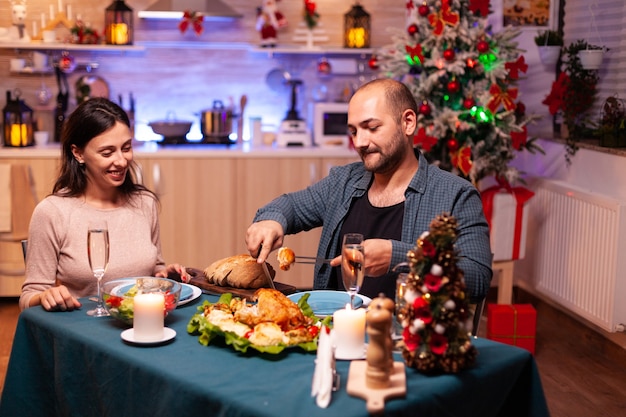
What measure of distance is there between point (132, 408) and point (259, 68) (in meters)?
4.09

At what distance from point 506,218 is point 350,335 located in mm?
2965

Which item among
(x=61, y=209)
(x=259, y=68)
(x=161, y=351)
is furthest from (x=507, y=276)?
(x=161, y=351)

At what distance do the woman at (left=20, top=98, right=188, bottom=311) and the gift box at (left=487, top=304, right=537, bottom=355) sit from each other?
201 cm

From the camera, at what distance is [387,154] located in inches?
106

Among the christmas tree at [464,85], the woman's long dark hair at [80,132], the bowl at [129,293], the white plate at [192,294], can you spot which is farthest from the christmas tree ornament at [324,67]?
the bowl at [129,293]

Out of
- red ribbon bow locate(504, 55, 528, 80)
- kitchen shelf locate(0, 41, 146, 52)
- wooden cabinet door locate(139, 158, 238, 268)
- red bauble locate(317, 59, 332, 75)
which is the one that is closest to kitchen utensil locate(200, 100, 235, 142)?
wooden cabinet door locate(139, 158, 238, 268)

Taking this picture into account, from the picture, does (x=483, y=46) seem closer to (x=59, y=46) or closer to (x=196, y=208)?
(x=196, y=208)

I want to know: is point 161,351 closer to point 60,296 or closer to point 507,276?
point 60,296

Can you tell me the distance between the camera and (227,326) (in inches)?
77.9

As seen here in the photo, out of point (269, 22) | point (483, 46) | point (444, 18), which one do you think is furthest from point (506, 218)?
point (269, 22)

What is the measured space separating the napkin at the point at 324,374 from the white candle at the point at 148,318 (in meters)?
0.47

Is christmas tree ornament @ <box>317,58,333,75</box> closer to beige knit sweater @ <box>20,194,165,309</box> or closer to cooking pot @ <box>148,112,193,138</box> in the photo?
cooking pot @ <box>148,112,193,138</box>

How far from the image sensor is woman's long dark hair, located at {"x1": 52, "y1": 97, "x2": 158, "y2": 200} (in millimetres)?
2699

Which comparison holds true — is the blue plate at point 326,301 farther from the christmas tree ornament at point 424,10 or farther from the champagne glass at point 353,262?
the christmas tree ornament at point 424,10
